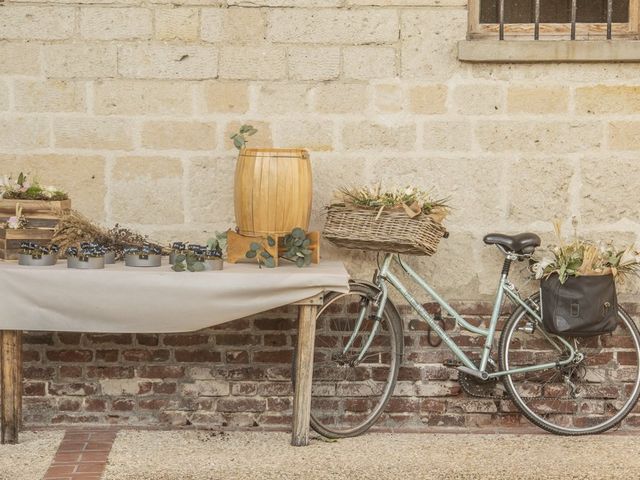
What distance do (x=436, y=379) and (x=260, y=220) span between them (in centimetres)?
145

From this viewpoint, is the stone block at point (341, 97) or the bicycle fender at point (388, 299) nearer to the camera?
the bicycle fender at point (388, 299)

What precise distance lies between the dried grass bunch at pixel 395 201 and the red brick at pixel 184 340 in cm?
110

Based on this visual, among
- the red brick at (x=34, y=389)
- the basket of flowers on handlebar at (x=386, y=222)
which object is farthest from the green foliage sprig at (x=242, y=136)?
the red brick at (x=34, y=389)

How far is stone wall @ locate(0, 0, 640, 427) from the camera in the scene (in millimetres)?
5648

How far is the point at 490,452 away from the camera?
5285 mm

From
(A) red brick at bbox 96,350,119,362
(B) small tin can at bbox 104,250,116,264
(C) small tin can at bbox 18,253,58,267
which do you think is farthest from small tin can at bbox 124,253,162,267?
(A) red brick at bbox 96,350,119,362

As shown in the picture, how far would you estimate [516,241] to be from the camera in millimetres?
5551

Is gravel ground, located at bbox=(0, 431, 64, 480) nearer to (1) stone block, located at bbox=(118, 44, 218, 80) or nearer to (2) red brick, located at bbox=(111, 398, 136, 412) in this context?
(2) red brick, located at bbox=(111, 398, 136, 412)

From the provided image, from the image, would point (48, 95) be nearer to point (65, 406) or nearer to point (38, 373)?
point (38, 373)

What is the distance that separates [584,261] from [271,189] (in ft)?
5.59

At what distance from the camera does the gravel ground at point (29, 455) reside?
4.85 metres

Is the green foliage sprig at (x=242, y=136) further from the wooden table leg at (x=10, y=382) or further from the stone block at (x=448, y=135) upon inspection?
the wooden table leg at (x=10, y=382)

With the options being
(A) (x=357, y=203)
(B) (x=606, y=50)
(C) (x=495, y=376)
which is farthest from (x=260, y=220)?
(B) (x=606, y=50)

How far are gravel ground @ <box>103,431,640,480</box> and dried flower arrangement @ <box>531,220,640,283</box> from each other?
2.97 ft
